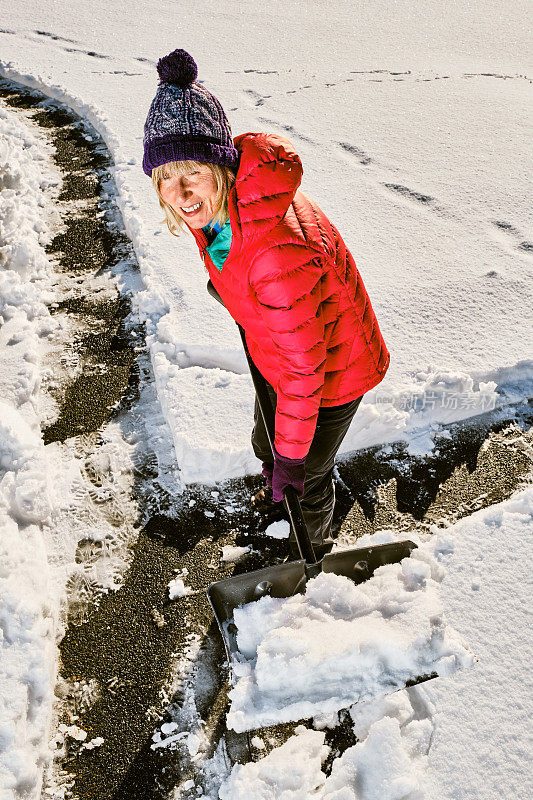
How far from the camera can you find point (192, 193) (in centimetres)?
138

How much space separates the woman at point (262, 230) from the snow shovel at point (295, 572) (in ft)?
1.11

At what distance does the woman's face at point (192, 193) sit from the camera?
4.44 feet

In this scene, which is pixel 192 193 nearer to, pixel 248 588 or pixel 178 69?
pixel 178 69

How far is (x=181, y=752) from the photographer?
5.89ft

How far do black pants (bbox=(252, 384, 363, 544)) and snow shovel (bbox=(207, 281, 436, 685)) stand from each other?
205 mm

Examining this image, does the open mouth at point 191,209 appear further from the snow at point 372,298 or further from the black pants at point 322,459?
the snow at point 372,298

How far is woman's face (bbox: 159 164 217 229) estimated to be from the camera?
53.3 inches

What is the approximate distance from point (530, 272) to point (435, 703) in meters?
2.93

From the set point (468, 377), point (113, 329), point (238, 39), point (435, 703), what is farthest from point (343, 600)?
point (238, 39)

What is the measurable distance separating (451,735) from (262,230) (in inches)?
63.8

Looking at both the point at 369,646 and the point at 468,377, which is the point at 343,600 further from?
the point at 468,377

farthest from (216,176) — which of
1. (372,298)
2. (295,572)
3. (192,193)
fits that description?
(372,298)

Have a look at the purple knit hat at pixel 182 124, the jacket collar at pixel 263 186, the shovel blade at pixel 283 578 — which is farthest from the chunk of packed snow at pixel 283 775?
the purple knit hat at pixel 182 124

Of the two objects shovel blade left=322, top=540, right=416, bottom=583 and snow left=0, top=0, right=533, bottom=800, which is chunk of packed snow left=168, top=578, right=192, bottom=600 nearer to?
snow left=0, top=0, right=533, bottom=800
